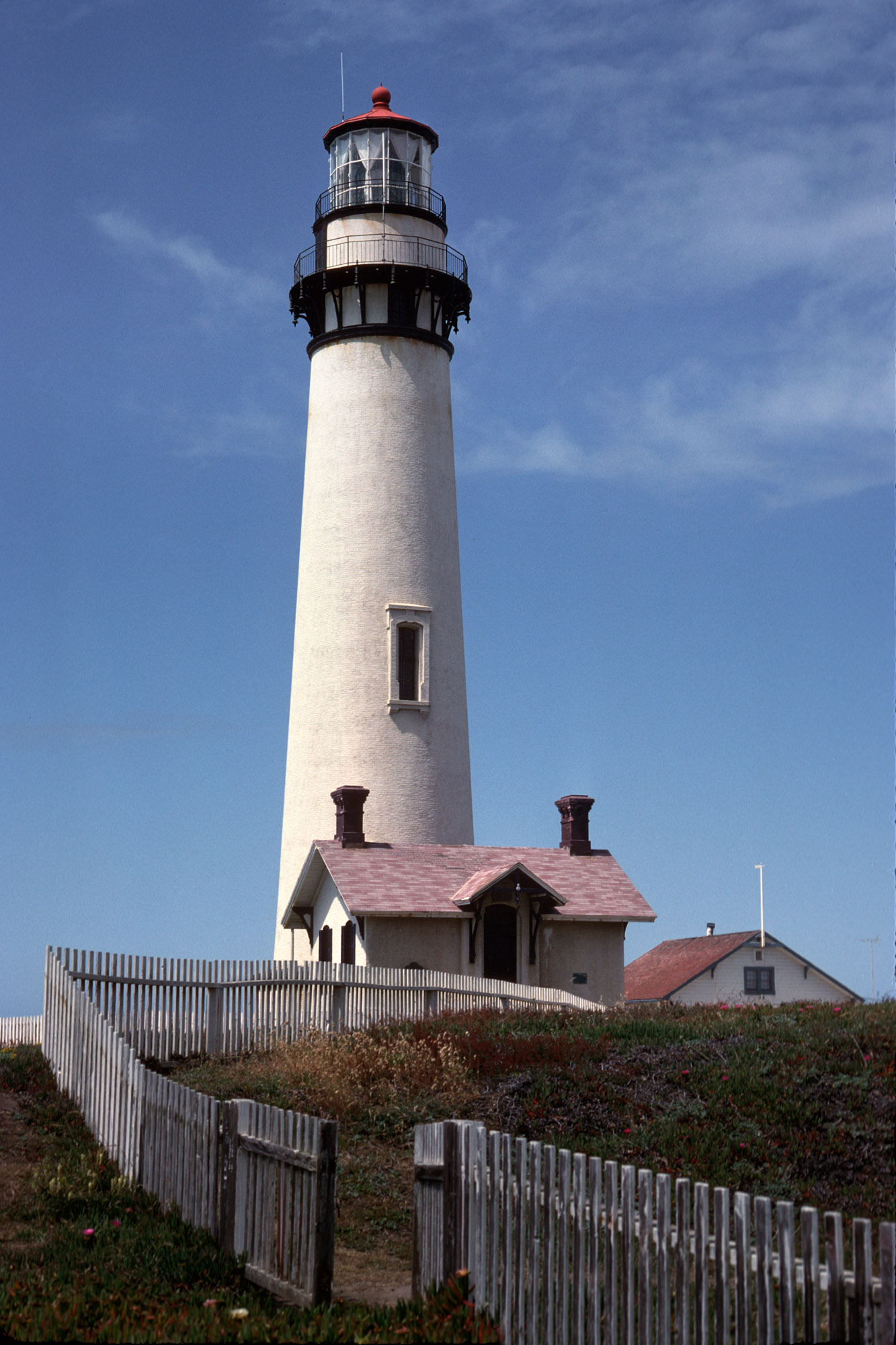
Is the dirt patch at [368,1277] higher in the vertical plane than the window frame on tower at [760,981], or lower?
higher

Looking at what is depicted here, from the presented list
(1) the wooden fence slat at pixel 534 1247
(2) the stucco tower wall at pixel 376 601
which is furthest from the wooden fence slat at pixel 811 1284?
(2) the stucco tower wall at pixel 376 601

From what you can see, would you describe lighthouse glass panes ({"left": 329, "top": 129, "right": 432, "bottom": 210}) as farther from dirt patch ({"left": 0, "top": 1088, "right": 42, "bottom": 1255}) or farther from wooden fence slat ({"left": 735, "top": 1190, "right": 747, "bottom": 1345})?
wooden fence slat ({"left": 735, "top": 1190, "right": 747, "bottom": 1345})

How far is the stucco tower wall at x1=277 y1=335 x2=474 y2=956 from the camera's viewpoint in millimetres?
30812

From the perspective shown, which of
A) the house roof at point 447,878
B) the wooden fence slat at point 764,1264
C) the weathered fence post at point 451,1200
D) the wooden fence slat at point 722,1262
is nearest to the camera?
the wooden fence slat at point 764,1264

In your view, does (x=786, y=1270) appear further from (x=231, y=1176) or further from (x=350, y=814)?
(x=350, y=814)

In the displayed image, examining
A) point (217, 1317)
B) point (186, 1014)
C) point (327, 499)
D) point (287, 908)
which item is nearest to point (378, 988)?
point (186, 1014)

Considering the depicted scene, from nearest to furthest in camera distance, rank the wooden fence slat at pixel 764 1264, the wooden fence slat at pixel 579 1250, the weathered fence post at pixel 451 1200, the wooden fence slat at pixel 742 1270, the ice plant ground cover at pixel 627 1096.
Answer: the wooden fence slat at pixel 764 1264 → the wooden fence slat at pixel 742 1270 → the wooden fence slat at pixel 579 1250 → the weathered fence post at pixel 451 1200 → the ice plant ground cover at pixel 627 1096

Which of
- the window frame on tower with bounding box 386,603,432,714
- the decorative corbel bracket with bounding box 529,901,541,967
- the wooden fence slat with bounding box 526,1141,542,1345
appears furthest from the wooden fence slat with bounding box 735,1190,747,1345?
the window frame on tower with bounding box 386,603,432,714

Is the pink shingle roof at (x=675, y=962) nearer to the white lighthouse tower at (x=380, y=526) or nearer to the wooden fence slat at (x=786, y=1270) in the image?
the white lighthouse tower at (x=380, y=526)

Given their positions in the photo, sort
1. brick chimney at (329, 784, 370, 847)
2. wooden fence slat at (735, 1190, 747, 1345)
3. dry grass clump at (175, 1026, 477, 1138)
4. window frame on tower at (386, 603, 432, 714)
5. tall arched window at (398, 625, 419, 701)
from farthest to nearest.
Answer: tall arched window at (398, 625, 419, 701) → window frame on tower at (386, 603, 432, 714) → brick chimney at (329, 784, 370, 847) → dry grass clump at (175, 1026, 477, 1138) → wooden fence slat at (735, 1190, 747, 1345)

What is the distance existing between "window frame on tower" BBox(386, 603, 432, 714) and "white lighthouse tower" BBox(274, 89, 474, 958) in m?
0.04

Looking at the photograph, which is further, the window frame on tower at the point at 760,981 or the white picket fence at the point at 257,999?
the window frame on tower at the point at 760,981

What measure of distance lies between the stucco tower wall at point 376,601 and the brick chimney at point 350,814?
106cm

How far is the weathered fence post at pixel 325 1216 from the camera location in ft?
30.0
